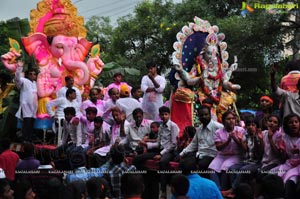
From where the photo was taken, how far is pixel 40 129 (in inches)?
523

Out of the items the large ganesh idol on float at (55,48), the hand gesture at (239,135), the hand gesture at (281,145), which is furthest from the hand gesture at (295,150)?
the large ganesh idol on float at (55,48)

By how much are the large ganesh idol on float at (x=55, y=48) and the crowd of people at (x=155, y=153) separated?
1.06 meters

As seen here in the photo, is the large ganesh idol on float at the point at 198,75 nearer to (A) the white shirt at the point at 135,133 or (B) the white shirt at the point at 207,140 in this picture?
(A) the white shirt at the point at 135,133

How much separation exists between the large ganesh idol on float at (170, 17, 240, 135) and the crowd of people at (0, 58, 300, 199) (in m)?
0.59

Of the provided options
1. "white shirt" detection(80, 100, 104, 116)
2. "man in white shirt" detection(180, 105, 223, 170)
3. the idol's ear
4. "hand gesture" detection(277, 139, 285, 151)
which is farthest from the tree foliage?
"hand gesture" detection(277, 139, 285, 151)

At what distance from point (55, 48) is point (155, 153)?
5.02 meters

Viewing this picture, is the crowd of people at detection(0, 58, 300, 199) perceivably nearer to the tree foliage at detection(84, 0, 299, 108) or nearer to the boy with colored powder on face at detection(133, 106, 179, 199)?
the boy with colored powder on face at detection(133, 106, 179, 199)

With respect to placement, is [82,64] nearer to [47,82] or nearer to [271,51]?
[47,82]

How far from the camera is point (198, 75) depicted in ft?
39.9

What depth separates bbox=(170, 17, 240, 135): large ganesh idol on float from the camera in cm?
1170

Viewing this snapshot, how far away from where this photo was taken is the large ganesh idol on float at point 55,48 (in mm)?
13891

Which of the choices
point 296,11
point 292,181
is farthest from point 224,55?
point 296,11

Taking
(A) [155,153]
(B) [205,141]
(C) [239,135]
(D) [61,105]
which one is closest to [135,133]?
(A) [155,153]

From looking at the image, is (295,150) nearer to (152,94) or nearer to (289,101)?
(289,101)
